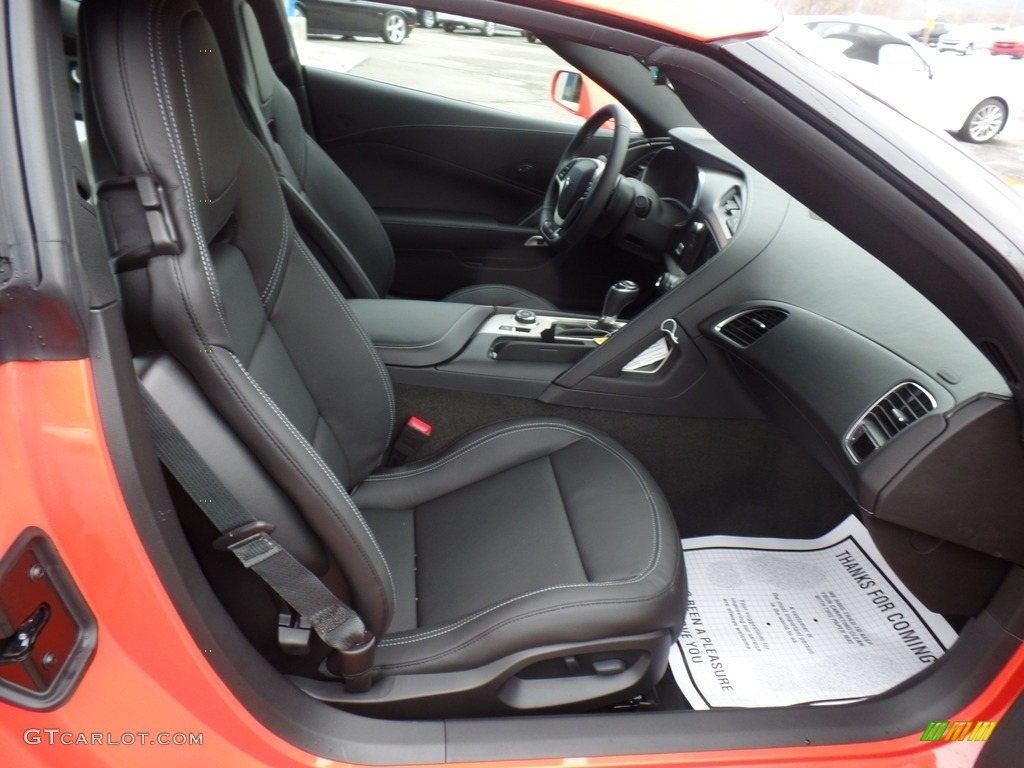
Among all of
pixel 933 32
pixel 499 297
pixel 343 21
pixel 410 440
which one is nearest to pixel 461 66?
pixel 343 21

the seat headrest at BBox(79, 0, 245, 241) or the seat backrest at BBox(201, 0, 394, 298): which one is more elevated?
the seat headrest at BBox(79, 0, 245, 241)

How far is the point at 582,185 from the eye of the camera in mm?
1976

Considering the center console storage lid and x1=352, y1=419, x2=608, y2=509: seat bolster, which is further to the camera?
the center console storage lid

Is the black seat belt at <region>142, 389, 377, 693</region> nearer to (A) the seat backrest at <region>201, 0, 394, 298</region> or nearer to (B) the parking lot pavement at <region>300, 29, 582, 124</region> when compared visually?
(A) the seat backrest at <region>201, 0, 394, 298</region>

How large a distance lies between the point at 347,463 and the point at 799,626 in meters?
0.83

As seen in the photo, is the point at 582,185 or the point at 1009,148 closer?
the point at 582,185

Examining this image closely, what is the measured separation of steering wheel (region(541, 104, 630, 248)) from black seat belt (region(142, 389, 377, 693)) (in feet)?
4.15

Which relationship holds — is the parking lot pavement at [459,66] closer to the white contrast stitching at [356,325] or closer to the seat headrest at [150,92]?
the white contrast stitching at [356,325]

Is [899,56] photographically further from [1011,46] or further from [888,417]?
[888,417]

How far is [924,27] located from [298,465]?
2.19m

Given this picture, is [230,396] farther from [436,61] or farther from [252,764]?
[436,61]

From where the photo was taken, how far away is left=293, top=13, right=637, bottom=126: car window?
2.68 meters

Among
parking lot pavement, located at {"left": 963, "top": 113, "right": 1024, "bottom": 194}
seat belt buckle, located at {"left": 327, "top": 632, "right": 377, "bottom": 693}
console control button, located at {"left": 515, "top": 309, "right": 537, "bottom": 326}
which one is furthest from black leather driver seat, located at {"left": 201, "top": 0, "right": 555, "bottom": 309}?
parking lot pavement, located at {"left": 963, "top": 113, "right": 1024, "bottom": 194}

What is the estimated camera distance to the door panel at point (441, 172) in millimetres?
2512
